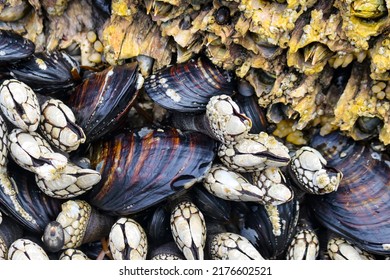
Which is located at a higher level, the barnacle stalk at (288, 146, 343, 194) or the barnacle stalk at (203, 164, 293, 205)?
the barnacle stalk at (288, 146, 343, 194)

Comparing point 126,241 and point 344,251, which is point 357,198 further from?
point 126,241

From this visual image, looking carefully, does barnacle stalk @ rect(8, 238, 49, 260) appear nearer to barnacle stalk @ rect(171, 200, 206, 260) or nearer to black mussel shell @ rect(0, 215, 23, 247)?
black mussel shell @ rect(0, 215, 23, 247)

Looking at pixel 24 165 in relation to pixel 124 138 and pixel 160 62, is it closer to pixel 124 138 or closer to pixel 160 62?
pixel 124 138

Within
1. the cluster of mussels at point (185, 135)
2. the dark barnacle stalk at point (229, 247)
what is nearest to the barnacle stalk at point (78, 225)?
the cluster of mussels at point (185, 135)

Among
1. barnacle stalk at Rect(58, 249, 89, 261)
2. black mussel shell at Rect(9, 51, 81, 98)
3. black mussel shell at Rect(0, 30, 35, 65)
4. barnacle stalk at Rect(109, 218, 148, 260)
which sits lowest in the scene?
barnacle stalk at Rect(58, 249, 89, 261)

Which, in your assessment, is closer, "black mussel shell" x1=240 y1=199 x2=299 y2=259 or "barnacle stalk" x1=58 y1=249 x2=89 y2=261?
"barnacle stalk" x1=58 y1=249 x2=89 y2=261

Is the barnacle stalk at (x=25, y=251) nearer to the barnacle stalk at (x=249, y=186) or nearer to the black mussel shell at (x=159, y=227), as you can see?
the black mussel shell at (x=159, y=227)

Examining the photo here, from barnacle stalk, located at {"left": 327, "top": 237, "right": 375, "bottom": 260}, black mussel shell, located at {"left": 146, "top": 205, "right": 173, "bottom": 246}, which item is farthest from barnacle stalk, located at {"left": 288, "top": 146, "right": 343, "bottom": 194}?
black mussel shell, located at {"left": 146, "top": 205, "right": 173, "bottom": 246}

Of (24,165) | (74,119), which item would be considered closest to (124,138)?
(74,119)
